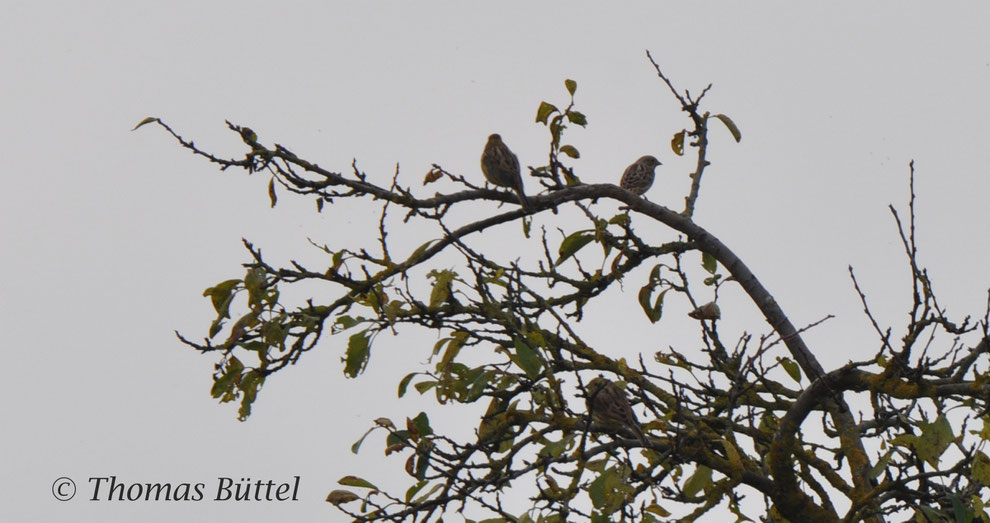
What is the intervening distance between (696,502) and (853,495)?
98 centimetres

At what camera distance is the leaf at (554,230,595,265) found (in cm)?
635

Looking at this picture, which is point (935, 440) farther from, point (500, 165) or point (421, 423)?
point (500, 165)

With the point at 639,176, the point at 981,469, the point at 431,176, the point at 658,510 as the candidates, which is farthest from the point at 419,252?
the point at 639,176

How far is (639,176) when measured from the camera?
1175 centimetres

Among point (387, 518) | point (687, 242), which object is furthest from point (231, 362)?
point (687, 242)

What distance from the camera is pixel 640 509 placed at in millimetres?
5449

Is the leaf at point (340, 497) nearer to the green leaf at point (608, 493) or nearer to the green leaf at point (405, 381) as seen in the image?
the green leaf at point (405, 381)

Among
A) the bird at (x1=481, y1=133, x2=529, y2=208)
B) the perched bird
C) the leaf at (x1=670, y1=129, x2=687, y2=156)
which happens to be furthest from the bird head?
the leaf at (x1=670, y1=129, x2=687, y2=156)

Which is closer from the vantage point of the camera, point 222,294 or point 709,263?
point 222,294

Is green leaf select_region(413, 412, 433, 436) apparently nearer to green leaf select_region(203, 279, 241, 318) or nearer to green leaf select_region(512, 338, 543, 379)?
green leaf select_region(512, 338, 543, 379)

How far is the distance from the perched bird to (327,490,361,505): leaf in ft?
22.2

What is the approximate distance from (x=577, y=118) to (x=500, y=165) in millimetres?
2646

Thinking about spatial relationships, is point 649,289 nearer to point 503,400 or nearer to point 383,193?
point 503,400

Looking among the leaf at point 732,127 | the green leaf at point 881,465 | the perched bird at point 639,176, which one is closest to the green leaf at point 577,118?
the leaf at point 732,127
